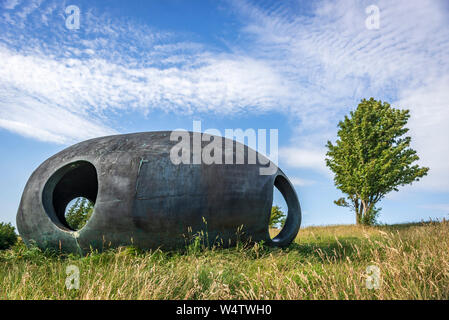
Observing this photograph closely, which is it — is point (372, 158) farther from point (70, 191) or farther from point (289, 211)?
point (70, 191)

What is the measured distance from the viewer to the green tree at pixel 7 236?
948 centimetres

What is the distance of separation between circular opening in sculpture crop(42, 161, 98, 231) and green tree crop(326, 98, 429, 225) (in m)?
15.3

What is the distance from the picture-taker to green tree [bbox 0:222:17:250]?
373 inches

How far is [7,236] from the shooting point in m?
9.67

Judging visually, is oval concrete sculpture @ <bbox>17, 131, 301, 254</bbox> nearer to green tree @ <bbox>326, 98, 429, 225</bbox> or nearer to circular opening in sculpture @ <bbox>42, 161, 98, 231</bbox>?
circular opening in sculpture @ <bbox>42, 161, 98, 231</bbox>

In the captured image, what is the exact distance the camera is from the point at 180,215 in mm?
5797

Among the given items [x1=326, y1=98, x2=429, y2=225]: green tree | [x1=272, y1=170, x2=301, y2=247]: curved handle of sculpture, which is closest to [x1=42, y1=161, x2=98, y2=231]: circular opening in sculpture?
[x1=272, y1=170, x2=301, y2=247]: curved handle of sculpture

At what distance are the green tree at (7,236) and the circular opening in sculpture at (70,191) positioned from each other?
5.62 feet
